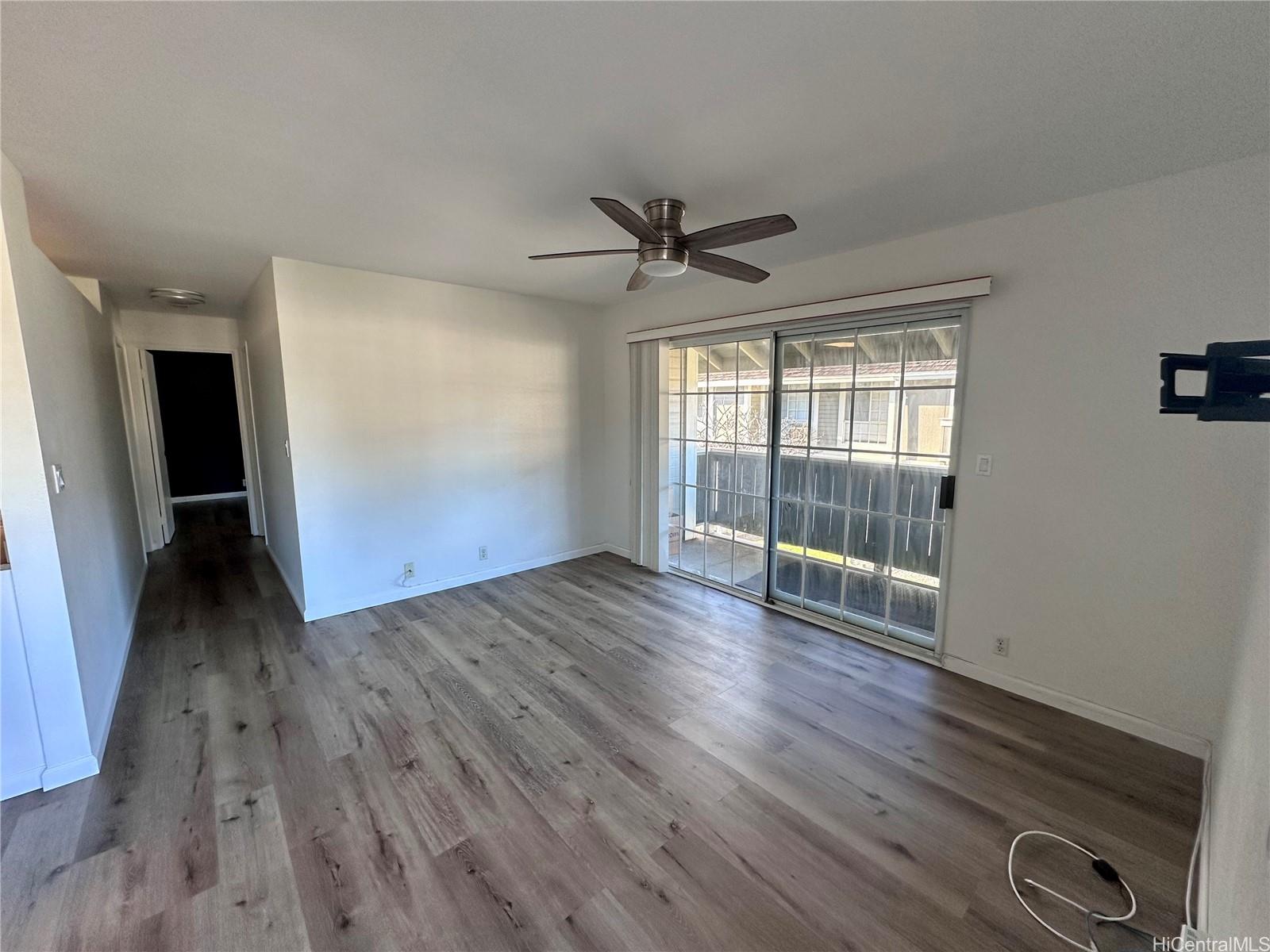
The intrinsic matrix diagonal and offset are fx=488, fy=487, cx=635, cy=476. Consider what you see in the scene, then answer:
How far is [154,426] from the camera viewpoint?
5434mm

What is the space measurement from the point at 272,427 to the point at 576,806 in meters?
3.91

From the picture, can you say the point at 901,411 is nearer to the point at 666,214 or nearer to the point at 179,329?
the point at 666,214

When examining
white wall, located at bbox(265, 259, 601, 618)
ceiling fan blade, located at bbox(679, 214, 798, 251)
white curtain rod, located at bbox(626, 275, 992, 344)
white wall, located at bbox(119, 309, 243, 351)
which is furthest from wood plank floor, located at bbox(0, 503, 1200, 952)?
white wall, located at bbox(119, 309, 243, 351)

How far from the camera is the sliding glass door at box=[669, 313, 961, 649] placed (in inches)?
115

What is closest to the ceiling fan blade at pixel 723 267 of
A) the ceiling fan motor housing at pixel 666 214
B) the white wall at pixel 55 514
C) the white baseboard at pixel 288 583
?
the ceiling fan motor housing at pixel 666 214

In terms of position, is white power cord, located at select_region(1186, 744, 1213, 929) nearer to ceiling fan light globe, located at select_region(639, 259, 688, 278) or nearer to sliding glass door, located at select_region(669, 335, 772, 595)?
sliding glass door, located at select_region(669, 335, 772, 595)

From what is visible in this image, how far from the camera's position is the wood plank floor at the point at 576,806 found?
147cm

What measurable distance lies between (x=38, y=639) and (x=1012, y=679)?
14.7 feet

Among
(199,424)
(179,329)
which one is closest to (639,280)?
(179,329)

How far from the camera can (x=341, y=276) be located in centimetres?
342

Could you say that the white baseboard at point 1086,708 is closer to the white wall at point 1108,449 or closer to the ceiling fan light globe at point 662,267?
the white wall at point 1108,449

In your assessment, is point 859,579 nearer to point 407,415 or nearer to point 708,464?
point 708,464

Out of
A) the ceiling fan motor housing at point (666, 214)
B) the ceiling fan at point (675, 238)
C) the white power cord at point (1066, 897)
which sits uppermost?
the ceiling fan motor housing at point (666, 214)

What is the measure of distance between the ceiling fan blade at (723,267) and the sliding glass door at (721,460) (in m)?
1.16
